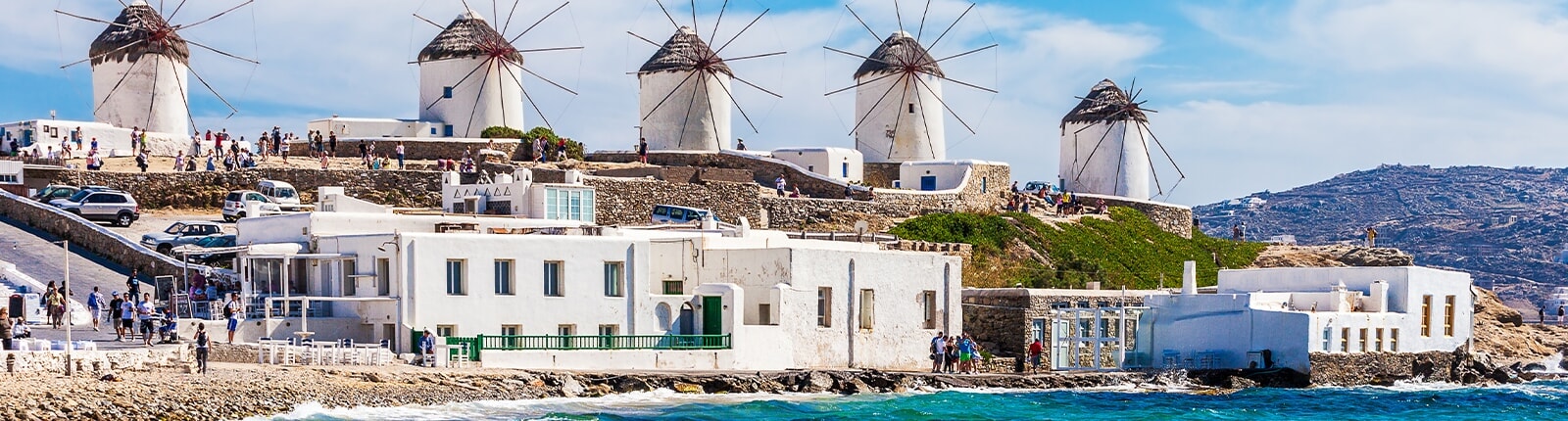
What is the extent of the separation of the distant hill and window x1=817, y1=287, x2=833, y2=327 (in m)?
114

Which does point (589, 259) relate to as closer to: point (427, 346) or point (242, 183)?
point (427, 346)

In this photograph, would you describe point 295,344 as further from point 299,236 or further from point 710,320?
point 710,320

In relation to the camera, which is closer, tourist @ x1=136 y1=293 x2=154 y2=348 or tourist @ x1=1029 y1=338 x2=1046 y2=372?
tourist @ x1=136 y1=293 x2=154 y2=348

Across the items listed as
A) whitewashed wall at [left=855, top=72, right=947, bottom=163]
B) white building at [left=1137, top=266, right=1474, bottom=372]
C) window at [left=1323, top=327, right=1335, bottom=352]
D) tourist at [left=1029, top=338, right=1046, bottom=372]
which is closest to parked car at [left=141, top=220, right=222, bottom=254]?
tourist at [left=1029, top=338, right=1046, bottom=372]

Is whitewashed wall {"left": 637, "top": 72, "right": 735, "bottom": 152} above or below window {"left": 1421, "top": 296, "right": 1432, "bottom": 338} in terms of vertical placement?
above

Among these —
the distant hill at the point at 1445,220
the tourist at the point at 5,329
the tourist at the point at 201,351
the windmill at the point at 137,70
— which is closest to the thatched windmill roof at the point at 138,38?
the windmill at the point at 137,70

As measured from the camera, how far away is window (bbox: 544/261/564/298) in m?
38.5

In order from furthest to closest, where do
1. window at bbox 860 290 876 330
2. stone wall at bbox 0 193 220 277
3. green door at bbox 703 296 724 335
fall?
window at bbox 860 290 876 330 → stone wall at bbox 0 193 220 277 → green door at bbox 703 296 724 335

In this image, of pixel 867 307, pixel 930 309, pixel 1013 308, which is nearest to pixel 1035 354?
pixel 1013 308

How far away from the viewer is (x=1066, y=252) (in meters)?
60.2

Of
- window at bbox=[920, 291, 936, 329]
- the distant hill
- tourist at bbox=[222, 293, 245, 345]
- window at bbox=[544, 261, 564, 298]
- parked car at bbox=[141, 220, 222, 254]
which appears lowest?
the distant hill

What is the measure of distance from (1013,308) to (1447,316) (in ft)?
35.2

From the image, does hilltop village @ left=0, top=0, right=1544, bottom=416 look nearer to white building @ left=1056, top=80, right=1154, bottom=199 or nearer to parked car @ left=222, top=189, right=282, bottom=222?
parked car @ left=222, top=189, right=282, bottom=222

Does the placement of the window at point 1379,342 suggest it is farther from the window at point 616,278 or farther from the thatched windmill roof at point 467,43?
the thatched windmill roof at point 467,43
